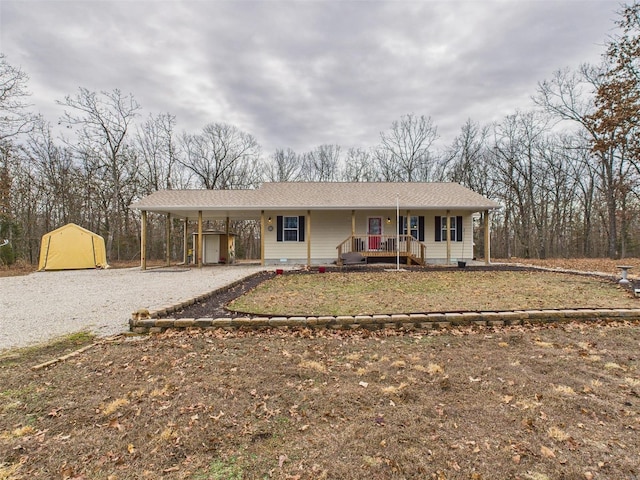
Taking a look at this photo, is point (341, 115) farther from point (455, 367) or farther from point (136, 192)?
point (455, 367)

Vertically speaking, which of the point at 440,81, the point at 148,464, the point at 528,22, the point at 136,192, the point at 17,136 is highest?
the point at 440,81

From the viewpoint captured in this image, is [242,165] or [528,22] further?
[242,165]

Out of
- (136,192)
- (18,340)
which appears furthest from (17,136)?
(18,340)

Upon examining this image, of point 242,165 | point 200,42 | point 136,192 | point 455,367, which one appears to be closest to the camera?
point 455,367

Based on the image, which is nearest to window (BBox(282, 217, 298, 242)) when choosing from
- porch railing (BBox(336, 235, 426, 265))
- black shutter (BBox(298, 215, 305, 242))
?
black shutter (BBox(298, 215, 305, 242))

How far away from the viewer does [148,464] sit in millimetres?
2129

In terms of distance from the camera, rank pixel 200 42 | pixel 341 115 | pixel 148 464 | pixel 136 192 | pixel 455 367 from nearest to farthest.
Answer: pixel 148 464 < pixel 455 367 < pixel 200 42 < pixel 136 192 < pixel 341 115

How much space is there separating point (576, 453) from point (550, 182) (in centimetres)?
3042

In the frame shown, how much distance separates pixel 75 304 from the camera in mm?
7277

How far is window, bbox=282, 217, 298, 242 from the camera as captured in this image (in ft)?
53.8

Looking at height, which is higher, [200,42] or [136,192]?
[200,42]

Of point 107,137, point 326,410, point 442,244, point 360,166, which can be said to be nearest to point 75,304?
point 326,410

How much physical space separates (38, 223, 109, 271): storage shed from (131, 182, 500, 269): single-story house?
3.62 m

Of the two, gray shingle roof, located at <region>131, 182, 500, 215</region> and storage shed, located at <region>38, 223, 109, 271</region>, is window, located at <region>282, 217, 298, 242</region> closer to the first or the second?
gray shingle roof, located at <region>131, 182, 500, 215</region>
